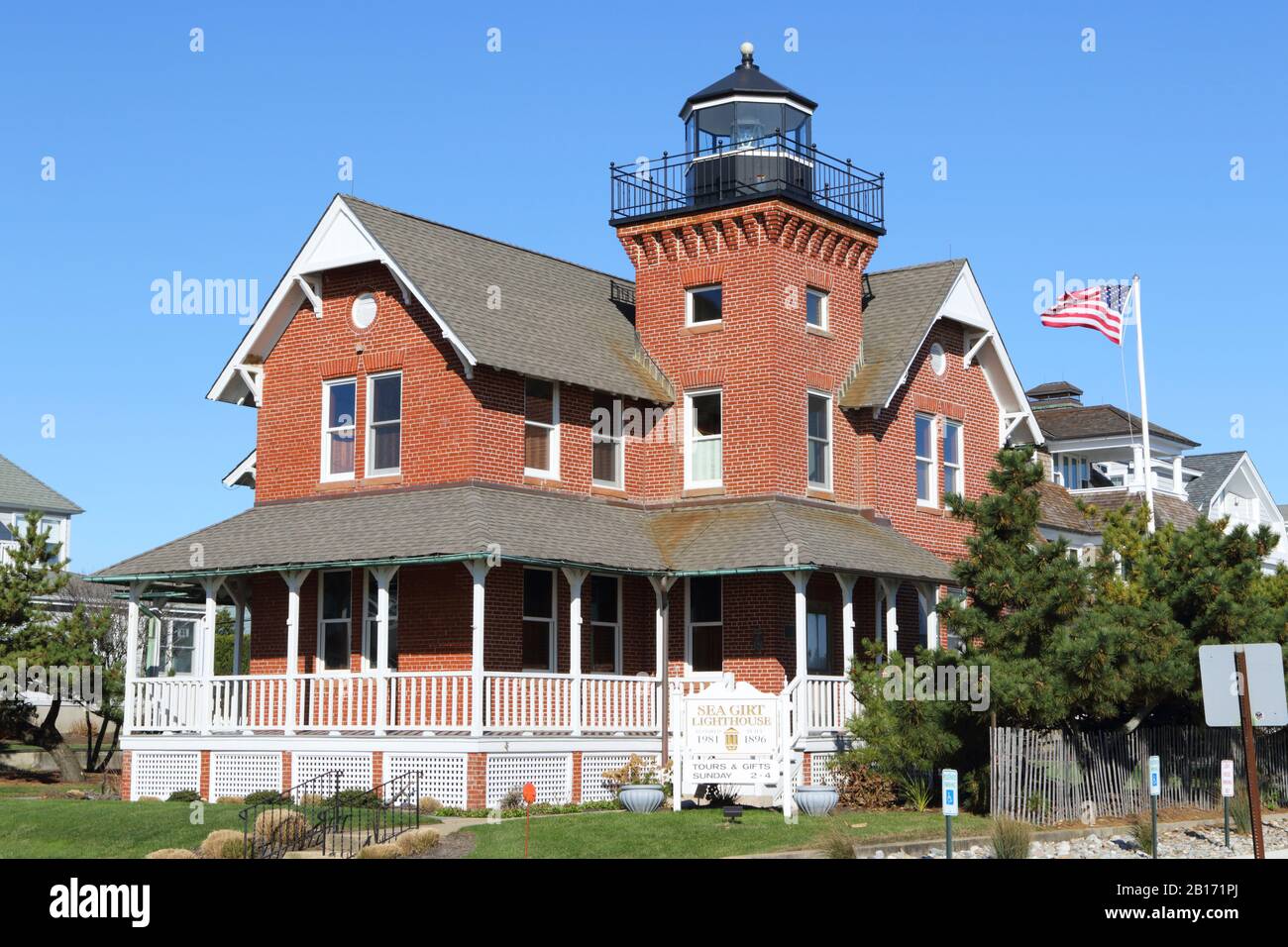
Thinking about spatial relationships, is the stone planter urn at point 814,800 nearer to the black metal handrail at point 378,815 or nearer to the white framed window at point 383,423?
the black metal handrail at point 378,815

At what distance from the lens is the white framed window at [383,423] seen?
101ft

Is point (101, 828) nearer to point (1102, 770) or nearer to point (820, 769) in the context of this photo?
point (820, 769)

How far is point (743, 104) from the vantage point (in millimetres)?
34219

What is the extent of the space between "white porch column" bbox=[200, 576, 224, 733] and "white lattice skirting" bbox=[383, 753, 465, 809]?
428 cm

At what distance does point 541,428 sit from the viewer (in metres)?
31.2

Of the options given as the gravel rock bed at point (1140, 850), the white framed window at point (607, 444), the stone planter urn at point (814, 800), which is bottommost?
the gravel rock bed at point (1140, 850)

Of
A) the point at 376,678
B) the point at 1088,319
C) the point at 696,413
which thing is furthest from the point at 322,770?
the point at 1088,319

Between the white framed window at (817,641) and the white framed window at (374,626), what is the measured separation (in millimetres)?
7514

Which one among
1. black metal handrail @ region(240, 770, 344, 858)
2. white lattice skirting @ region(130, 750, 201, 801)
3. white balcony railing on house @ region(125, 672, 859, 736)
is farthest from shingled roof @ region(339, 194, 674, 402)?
white lattice skirting @ region(130, 750, 201, 801)

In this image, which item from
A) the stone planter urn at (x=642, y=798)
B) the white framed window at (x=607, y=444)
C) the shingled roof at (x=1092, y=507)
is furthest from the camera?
the shingled roof at (x=1092, y=507)

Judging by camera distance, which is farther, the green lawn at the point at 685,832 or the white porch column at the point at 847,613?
the white porch column at the point at 847,613

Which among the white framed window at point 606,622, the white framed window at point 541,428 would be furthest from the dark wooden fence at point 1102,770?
the white framed window at point 541,428

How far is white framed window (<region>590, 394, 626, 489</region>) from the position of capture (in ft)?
106
